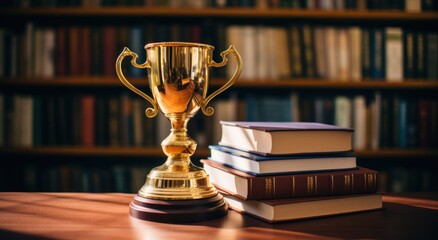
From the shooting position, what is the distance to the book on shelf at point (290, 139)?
2.57 feet

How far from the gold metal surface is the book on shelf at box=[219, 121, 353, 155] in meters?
0.09

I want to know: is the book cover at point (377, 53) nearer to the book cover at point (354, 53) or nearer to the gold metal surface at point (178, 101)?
the book cover at point (354, 53)

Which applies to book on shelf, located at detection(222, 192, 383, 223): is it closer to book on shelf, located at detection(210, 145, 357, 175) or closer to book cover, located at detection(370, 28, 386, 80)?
book on shelf, located at detection(210, 145, 357, 175)

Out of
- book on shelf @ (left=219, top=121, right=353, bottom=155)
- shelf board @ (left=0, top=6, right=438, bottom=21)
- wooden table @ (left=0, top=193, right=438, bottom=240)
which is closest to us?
wooden table @ (left=0, top=193, right=438, bottom=240)

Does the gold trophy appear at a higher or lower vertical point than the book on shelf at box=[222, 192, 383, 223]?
higher

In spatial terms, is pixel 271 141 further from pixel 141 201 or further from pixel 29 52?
pixel 29 52

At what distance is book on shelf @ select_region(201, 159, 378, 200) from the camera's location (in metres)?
0.75

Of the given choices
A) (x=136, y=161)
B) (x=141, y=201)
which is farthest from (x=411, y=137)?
(x=141, y=201)

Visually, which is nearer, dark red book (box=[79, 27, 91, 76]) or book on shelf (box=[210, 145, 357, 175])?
book on shelf (box=[210, 145, 357, 175])

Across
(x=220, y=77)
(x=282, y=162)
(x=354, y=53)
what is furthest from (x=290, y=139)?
(x=354, y=53)

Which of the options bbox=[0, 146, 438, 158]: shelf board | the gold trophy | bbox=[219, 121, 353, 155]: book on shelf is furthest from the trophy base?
bbox=[0, 146, 438, 158]: shelf board

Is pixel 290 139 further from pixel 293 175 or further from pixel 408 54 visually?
pixel 408 54

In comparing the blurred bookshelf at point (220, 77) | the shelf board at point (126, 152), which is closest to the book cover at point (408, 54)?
the blurred bookshelf at point (220, 77)

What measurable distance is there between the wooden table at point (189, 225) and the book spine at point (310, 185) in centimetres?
4
